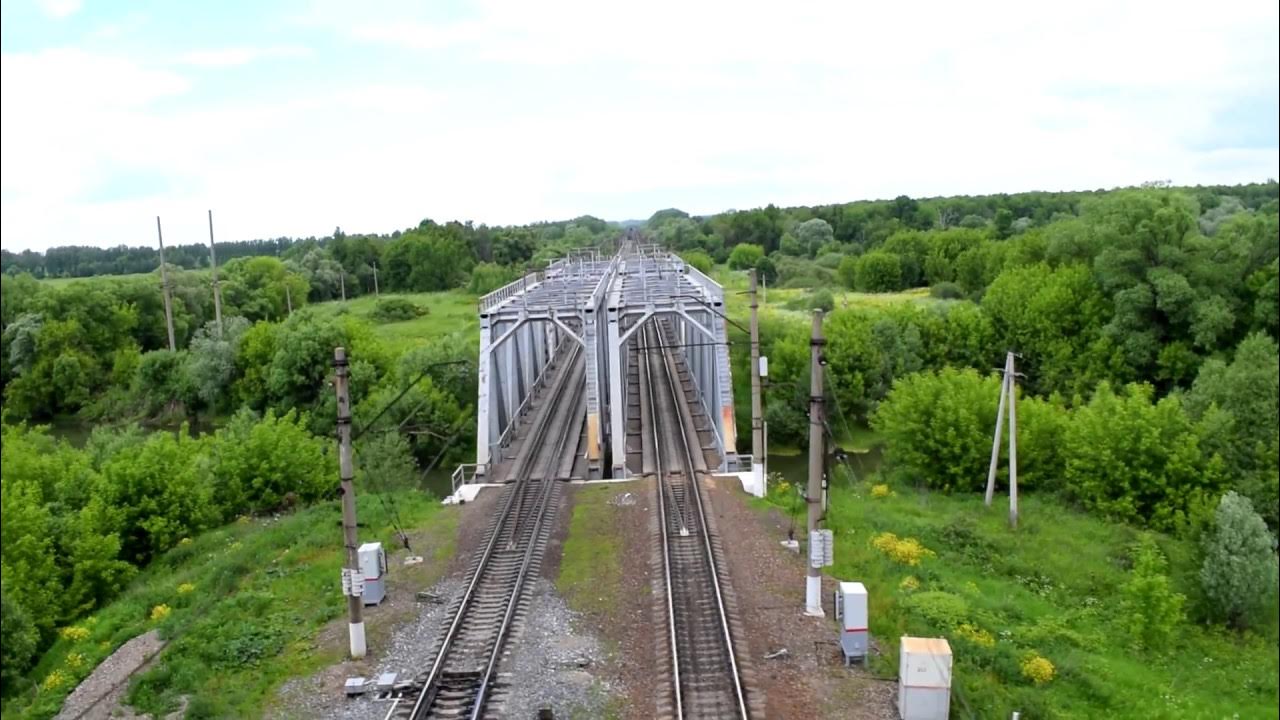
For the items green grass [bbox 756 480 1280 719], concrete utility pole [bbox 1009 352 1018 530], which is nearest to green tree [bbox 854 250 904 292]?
Result: green grass [bbox 756 480 1280 719]

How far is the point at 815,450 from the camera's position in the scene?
43.4 ft

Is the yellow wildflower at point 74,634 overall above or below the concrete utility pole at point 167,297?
below

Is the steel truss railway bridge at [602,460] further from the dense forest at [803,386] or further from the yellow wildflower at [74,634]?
the yellow wildflower at [74,634]

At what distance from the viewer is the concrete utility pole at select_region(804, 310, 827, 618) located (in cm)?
1287

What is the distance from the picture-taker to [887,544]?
1827cm

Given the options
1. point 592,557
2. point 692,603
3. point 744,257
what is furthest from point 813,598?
point 744,257

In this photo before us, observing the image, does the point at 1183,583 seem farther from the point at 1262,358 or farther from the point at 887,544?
the point at 1262,358

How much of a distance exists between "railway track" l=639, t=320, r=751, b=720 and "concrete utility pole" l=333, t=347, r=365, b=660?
15.1 ft

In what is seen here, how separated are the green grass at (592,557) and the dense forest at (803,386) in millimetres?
3622

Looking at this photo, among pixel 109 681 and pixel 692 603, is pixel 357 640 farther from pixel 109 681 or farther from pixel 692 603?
pixel 692 603

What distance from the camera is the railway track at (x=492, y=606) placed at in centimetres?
1143

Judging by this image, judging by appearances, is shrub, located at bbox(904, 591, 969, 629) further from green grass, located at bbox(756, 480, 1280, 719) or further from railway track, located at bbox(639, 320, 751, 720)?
railway track, located at bbox(639, 320, 751, 720)

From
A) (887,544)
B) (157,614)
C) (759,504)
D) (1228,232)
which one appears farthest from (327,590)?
(1228,232)

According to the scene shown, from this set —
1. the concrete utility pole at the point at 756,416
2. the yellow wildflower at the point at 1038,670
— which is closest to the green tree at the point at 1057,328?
the concrete utility pole at the point at 756,416
